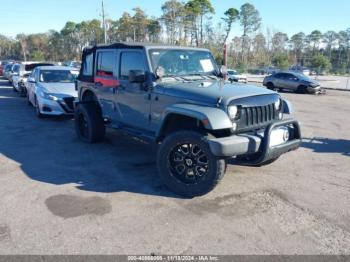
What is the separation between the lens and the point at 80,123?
748 centimetres

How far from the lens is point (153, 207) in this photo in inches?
165

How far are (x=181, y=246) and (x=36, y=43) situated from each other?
97107 mm

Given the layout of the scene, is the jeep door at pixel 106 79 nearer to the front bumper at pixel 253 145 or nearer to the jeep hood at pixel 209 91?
the jeep hood at pixel 209 91

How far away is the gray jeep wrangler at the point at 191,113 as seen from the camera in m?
4.20

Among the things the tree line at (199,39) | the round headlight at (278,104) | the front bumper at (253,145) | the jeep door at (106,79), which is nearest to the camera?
the front bumper at (253,145)

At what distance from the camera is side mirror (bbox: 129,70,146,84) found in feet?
16.5

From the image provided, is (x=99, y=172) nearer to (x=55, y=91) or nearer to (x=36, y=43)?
(x=55, y=91)

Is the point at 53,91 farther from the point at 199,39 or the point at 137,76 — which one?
the point at 199,39

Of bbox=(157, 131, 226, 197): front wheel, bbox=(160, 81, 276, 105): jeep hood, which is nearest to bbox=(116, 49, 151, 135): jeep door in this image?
bbox=(160, 81, 276, 105): jeep hood

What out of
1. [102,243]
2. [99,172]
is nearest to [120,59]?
[99,172]

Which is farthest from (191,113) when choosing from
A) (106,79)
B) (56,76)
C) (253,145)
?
(56,76)

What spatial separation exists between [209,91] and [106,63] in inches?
104

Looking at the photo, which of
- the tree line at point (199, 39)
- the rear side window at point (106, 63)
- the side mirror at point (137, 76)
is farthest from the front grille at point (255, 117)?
the tree line at point (199, 39)

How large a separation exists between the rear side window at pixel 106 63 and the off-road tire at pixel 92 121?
799 millimetres
